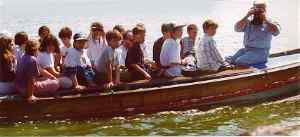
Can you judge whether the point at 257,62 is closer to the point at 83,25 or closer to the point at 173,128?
the point at 173,128

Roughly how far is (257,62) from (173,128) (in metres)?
2.55

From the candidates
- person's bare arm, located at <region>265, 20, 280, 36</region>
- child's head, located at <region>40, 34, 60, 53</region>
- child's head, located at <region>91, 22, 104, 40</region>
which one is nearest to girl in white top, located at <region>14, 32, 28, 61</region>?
child's head, located at <region>40, 34, 60, 53</region>

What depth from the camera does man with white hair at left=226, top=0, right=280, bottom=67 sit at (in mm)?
10844

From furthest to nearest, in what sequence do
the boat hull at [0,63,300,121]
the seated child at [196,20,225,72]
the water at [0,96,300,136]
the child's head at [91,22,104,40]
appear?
1. the child's head at [91,22,104,40]
2. the seated child at [196,20,225,72]
3. the boat hull at [0,63,300,121]
4. the water at [0,96,300,136]

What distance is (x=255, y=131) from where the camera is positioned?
6520mm

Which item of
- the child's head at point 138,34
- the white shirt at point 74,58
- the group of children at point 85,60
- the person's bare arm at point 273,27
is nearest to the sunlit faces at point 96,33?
the group of children at point 85,60

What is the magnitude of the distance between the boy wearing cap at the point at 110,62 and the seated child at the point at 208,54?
5.21 feet

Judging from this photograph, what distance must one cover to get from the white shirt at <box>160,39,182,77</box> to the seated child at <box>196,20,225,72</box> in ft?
1.72

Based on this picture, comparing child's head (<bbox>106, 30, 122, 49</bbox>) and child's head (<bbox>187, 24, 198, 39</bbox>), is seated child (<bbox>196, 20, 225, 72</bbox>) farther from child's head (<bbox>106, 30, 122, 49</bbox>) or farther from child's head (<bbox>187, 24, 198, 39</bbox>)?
child's head (<bbox>106, 30, 122, 49</bbox>)

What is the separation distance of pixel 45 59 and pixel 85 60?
66 centimetres

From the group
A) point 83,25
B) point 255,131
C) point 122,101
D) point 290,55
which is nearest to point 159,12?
point 83,25

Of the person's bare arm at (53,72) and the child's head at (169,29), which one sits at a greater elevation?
the child's head at (169,29)

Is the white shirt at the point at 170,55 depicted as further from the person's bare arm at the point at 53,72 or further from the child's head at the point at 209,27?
the person's bare arm at the point at 53,72

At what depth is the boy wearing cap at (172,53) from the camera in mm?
10172
